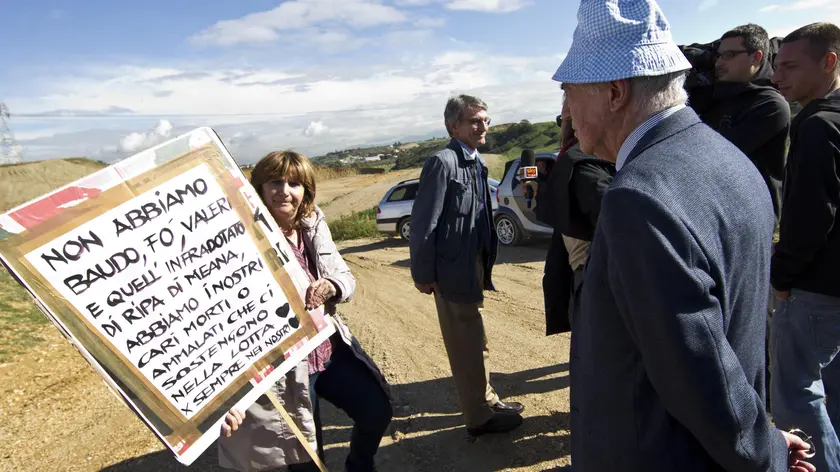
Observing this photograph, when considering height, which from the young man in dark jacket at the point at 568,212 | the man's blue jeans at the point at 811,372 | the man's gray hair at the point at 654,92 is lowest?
the man's blue jeans at the point at 811,372

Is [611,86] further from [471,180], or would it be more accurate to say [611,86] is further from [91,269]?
[471,180]

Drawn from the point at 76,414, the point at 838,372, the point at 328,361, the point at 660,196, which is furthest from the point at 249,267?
the point at 76,414

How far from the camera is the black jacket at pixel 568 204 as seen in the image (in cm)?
246

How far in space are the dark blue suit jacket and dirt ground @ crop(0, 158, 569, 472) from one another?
7.54 ft

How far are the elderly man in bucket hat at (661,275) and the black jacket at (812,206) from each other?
126 centimetres

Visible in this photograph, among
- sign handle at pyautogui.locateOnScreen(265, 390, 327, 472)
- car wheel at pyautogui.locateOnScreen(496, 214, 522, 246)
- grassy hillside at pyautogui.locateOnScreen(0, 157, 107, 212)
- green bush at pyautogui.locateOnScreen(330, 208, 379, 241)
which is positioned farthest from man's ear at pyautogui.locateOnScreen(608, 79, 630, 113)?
grassy hillside at pyautogui.locateOnScreen(0, 157, 107, 212)

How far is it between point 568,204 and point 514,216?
7461 millimetres

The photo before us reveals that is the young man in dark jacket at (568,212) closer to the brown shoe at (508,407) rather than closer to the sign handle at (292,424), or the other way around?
the brown shoe at (508,407)

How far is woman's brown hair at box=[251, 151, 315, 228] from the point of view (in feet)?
8.94

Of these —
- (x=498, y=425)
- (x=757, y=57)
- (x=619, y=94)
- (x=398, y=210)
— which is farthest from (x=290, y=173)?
(x=398, y=210)

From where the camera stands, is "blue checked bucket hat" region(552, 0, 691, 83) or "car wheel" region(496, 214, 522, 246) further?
"car wheel" region(496, 214, 522, 246)

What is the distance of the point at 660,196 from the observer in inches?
41.9

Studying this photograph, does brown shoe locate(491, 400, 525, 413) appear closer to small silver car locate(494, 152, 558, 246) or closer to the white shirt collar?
the white shirt collar

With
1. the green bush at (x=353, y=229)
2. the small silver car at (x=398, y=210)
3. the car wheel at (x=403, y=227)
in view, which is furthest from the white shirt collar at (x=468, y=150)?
the green bush at (x=353, y=229)
